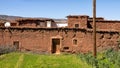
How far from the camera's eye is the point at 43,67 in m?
22.4

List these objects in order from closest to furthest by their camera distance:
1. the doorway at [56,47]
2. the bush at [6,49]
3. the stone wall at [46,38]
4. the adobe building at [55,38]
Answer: the bush at [6,49]
the adobe building at [55,38]
the stone wall at [46,38]
the doorway at [56,47]

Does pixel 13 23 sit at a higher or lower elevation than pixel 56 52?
higher

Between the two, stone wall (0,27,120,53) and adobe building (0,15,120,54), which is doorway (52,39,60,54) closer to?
adobe building (0,15,120,54)

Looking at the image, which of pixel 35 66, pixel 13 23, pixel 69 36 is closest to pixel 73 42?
pixel 69 36

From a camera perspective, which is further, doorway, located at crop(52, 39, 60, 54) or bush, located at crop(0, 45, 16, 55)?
doorway, located at crop(52, 39, 60, 54)

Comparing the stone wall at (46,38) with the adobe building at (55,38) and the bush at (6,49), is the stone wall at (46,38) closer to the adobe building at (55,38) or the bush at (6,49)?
the adobe building at (55,38)

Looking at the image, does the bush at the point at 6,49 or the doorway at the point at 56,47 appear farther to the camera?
the doorway at the point at 56,47

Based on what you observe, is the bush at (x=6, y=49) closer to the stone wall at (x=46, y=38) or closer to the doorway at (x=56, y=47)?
the stone wall at (x=46, y=38)

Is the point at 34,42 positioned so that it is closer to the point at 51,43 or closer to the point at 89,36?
the point at 51,43


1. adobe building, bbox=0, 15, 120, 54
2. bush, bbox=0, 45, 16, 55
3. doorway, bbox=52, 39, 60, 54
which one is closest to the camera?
bush, bbox=0, 45, 16, 55

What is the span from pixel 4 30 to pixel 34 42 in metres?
3.93

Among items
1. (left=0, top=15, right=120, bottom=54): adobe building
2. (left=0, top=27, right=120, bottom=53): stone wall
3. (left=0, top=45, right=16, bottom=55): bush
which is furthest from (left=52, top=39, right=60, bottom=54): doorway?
(left=0, top=45, right=16, bottom=55): bush

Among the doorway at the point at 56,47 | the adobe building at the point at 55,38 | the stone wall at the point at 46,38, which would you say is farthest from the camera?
the doorway at the point at 56,47

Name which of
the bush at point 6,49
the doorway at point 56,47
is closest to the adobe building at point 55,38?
the doorway at point 56,47
